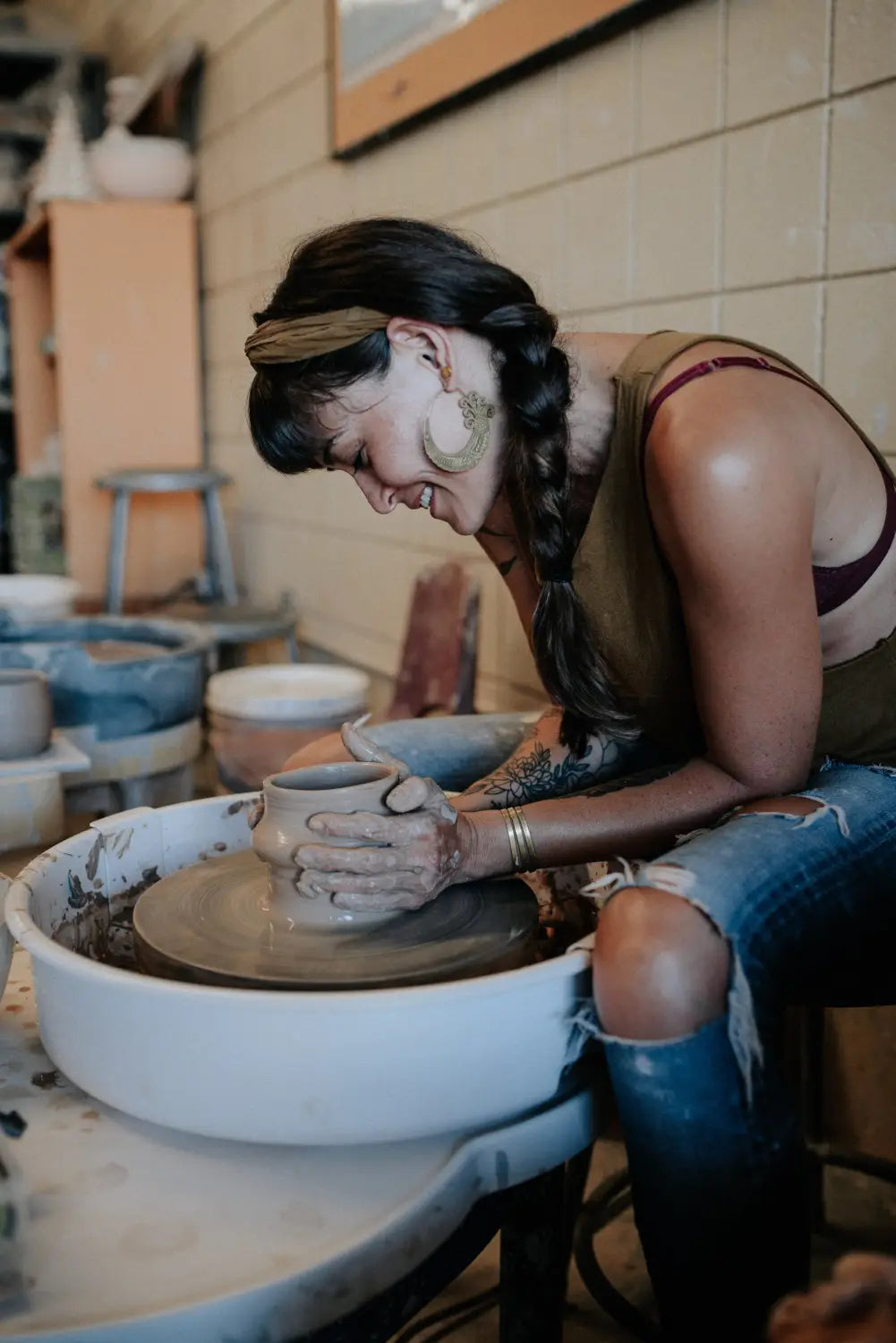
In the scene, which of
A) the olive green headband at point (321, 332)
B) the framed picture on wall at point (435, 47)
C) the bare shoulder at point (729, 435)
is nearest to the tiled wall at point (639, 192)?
the framed picture on wall at point (435, 47)

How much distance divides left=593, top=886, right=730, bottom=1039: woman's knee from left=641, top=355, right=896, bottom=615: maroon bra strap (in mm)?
453

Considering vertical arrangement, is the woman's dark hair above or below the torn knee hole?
above

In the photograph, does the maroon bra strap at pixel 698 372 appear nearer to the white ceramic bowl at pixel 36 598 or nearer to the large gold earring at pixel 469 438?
the large gold earring at pixel 469 438

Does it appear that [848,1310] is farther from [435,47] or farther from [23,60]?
[23,60]

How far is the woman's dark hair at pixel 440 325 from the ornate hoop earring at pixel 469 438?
1.1 inches

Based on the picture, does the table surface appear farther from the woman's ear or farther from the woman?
the woman's ear

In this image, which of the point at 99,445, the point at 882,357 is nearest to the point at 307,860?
the point at 882,357

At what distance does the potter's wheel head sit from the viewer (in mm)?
1059

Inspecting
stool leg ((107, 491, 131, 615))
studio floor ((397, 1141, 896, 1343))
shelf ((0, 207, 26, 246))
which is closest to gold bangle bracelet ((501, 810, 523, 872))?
studio floor ((397, 1141, 896, 1343))

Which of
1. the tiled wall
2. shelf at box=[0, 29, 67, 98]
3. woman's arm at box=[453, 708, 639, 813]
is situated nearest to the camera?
woman's arm at box=[453, 708, 639, 813]

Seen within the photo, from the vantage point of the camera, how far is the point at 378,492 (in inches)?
54.5

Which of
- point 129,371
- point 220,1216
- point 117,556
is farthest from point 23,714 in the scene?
point 129,371

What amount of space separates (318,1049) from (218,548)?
11.8 feet

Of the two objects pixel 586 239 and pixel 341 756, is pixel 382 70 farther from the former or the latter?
pixel 341 756
